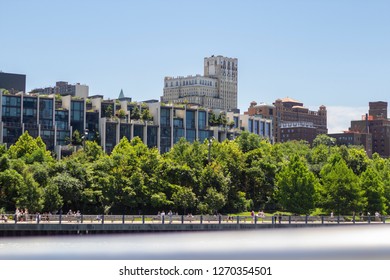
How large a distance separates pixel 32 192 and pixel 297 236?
31.2 metres

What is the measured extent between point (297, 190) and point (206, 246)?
147 ft

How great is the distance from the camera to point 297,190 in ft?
395

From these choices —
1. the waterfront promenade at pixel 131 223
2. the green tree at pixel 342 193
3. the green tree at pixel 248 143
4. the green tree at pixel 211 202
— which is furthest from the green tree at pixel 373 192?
the green tree at pixel 211 202

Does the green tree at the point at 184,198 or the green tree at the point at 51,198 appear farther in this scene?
the green tree at the point at 184,198

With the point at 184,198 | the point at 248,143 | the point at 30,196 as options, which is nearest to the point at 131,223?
the point at 30,196

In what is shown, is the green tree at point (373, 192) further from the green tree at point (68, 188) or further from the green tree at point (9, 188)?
the green tree at point (9, 188)

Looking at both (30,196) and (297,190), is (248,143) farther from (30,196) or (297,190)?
(30,196)

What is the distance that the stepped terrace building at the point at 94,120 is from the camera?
558 feet

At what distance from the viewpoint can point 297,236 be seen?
314 feet

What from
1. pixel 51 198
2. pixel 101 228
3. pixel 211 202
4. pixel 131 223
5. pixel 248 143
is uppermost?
pixel 248 143

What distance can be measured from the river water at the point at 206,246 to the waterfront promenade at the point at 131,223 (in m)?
1.04

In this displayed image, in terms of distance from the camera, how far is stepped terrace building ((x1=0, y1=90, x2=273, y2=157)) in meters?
170
